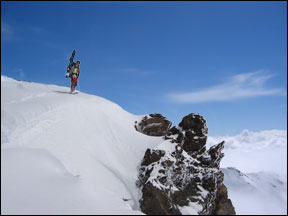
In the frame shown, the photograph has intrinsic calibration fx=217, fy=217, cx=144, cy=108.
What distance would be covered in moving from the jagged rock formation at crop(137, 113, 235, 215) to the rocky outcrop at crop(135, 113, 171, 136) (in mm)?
3654

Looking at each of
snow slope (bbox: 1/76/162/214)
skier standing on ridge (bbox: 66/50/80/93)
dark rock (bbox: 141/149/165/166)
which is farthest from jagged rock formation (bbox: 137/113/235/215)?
skier standing on ridge (bbox: 66/50/80/93)

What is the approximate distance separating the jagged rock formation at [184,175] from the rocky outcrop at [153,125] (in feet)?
12.0

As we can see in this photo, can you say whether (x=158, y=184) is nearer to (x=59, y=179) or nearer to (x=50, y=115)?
(x=59, y=179)

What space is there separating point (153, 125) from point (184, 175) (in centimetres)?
851

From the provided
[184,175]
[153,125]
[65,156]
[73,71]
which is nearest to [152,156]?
[184,175]

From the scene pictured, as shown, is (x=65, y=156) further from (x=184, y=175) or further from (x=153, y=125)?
(x=153, y=125)

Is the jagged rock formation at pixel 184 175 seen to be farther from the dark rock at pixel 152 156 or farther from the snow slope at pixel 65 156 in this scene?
the snow slope at pixel 65 156

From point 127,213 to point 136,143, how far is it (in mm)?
9298

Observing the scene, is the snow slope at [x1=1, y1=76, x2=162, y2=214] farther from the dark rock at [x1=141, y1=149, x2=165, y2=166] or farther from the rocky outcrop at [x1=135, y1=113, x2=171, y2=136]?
the rocky outcrop at [x1=135, y1=113, x2=171, y2=136]

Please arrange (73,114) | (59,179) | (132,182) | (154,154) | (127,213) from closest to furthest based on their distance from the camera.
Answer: (127,213) → (59,179) → (132,182) → (154,154) → (73,114)

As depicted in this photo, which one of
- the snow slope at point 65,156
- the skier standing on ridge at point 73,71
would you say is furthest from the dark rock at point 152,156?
the skier standing on ridge at point 73,71

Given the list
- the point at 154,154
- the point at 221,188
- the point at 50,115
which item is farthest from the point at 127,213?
the point at 221,188

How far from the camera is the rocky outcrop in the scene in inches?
889

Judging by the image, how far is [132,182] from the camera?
47.8 feet
